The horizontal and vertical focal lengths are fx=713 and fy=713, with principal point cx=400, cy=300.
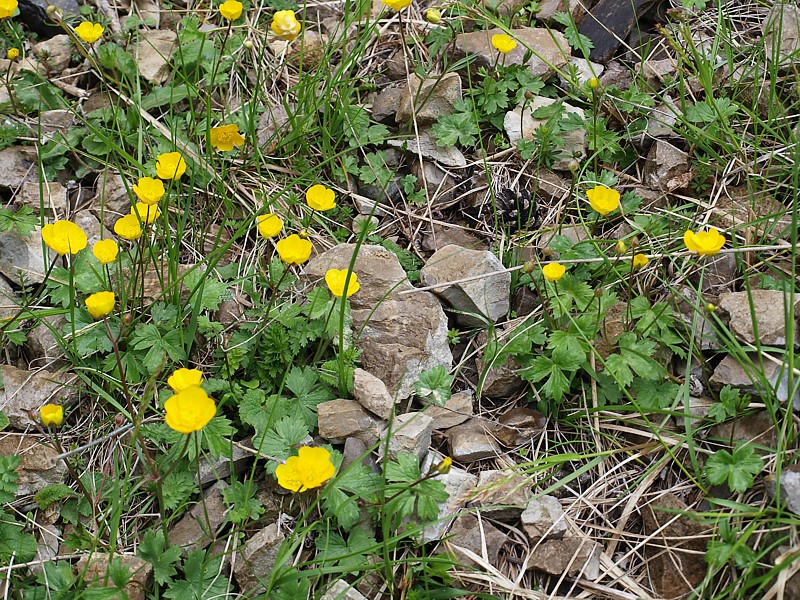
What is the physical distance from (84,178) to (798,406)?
316 centimetres

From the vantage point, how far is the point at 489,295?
112 inches

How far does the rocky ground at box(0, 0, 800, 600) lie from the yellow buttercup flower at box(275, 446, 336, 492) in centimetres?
12

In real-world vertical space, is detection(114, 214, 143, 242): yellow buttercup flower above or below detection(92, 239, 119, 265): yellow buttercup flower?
above

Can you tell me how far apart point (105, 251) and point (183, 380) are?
64 centimetres

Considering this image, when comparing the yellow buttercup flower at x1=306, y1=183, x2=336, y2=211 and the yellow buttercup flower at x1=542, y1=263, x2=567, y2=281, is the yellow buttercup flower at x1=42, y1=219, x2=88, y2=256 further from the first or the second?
the yellow buttercup flower at x1=542, y1=263, x2=567, y2=281

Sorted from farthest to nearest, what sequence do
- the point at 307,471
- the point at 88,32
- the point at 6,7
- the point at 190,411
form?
the point at 88,32
the point at 6,7
the point at 307,471
the point at 190,411

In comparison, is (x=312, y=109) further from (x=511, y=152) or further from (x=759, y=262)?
(x=759, y=262)

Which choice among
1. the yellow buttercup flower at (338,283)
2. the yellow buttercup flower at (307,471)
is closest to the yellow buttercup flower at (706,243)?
the yellow buttercup flower at (338,283)

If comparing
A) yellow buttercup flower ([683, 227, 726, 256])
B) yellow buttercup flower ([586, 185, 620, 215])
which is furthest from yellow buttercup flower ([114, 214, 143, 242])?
yellow buttercup flower ([683, 227, 726, 256])

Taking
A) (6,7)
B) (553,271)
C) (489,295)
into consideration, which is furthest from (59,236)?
(553,271)

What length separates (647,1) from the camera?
361 centimetres

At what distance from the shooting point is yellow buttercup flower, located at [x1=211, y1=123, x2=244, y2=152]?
3.29 m

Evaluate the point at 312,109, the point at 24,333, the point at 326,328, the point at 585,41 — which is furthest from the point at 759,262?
the point at 24,333

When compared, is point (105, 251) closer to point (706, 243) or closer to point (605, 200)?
point (605, 200)
